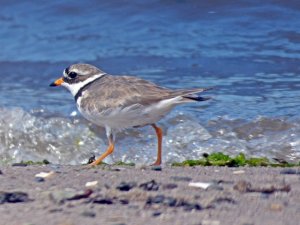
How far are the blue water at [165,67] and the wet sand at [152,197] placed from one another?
2590 mm

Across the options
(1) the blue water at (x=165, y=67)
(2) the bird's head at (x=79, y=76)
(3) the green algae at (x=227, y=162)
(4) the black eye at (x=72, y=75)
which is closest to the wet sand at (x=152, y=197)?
(3) the green algae at (x=227, y=162)

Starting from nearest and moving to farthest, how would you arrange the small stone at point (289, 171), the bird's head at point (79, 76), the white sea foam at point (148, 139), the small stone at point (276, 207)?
the small stone at point (276, 207), the small stone at point (289, 171), the bird's head at point (79, 76), the white sea foam at point (148, 139)

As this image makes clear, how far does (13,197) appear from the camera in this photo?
6.08 metres

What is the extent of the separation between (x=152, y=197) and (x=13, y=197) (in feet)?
3.15

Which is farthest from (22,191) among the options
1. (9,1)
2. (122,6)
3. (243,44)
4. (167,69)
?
(9,1)

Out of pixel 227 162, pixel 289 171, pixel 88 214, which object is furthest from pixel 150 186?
pixel 227 162

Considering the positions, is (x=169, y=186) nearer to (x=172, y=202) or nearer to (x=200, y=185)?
(x=200, y=185)

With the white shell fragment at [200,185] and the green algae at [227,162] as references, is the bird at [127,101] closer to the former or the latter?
the green algae at [227,162]

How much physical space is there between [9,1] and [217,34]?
4870 millimetres

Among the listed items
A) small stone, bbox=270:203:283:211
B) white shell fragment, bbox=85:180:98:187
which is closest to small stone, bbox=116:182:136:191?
white shell fragment, bbox=85:180:98:187

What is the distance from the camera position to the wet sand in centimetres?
546

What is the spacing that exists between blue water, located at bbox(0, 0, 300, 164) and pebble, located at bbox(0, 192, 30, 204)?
336 centimetres

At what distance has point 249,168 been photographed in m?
7.30

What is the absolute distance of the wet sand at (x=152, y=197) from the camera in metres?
5.46
